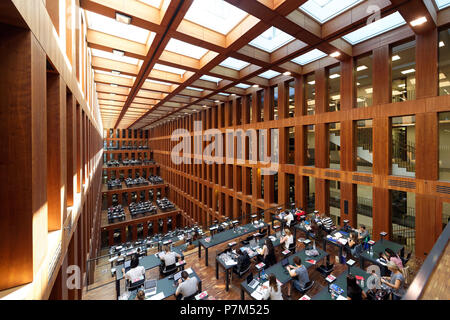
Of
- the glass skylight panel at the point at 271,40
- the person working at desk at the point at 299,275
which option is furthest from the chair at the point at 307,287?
the glass skylight panel at the point at 271,40

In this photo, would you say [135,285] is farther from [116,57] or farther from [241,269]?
[116,57]

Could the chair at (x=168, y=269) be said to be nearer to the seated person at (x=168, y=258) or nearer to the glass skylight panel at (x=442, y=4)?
the seated person at (x=168, y=258)

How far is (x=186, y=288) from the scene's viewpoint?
5316mm

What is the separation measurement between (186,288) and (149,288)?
116 centimetres

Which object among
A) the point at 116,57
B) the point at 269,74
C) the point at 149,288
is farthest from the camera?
the point at 269,74

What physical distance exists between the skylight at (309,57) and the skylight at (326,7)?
130 inches

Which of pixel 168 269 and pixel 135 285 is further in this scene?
pixel 168 269

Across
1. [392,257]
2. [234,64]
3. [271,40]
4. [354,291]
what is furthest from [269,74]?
[354,291]

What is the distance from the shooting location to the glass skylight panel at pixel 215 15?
5875 millimetres

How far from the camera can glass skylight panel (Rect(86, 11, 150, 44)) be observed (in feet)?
22.5

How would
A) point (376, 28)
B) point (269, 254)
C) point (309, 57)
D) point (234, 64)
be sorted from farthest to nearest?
point (234, 64) < point (309, 57) < point (376, 28) < point (269, 254)

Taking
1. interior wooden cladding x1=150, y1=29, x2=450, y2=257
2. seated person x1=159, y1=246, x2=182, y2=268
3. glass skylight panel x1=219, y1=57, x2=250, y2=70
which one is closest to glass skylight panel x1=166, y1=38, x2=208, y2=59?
glass skylight panel x1=219, y1=57, x2=250, y2=70

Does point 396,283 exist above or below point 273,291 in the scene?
below
